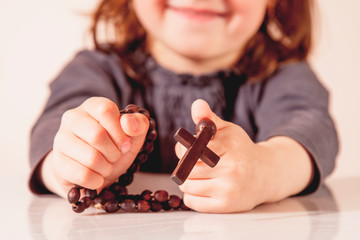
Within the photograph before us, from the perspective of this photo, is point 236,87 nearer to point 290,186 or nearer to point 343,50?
point 290,186

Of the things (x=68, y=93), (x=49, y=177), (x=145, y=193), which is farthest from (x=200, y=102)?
(x=68, y=93)

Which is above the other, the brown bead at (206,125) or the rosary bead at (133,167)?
the brown bead at (206,125)

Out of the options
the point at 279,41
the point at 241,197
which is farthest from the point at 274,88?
the point at 241,197

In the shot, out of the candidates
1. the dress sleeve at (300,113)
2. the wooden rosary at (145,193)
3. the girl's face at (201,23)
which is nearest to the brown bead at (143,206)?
the wooden rosary at (145,193)

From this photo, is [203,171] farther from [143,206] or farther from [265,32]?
[265,32]

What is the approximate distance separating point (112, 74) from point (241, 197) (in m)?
0.47

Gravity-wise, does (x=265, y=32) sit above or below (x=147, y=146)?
below

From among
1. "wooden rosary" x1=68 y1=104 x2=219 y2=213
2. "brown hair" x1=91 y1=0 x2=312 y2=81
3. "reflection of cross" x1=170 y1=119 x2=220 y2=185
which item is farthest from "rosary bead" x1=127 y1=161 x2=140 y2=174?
"brown hair" x1=91 y1=0 x2=312 y2=81

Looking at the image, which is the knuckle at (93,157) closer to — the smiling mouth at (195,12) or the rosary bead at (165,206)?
the rosary bead at (165,206)

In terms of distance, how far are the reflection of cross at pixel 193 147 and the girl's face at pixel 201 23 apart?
0.38 m

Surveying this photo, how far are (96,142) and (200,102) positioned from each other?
110 mm

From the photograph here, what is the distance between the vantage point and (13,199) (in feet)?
1.88

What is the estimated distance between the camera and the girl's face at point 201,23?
776mm

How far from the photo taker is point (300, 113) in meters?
0.70
